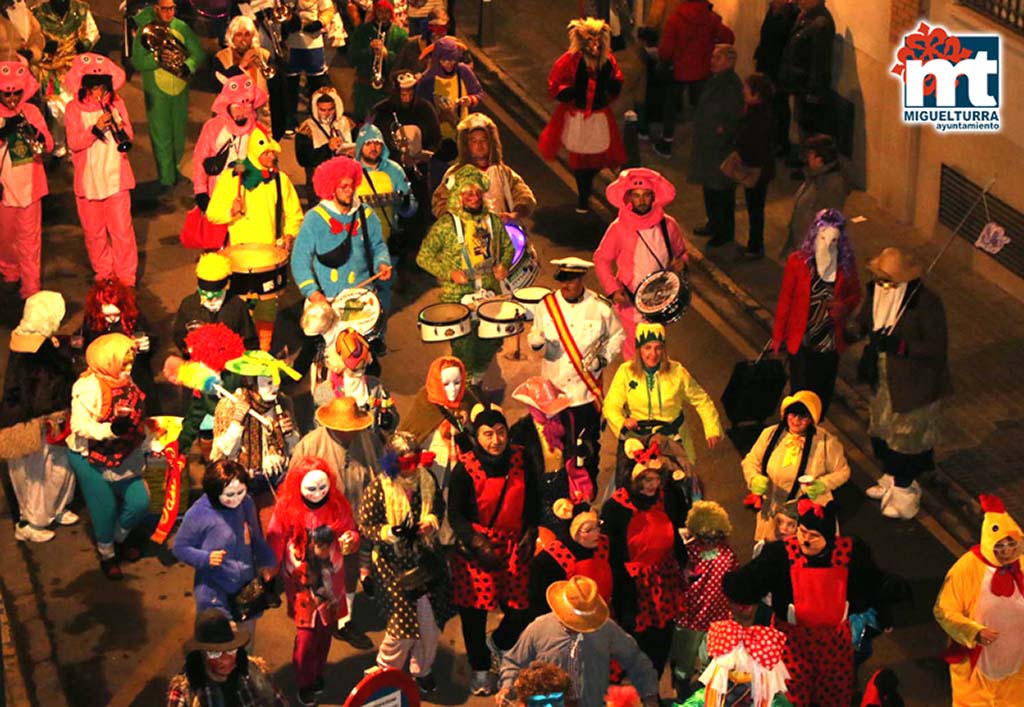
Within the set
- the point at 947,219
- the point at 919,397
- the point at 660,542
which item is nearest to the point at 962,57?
the point at 947,219

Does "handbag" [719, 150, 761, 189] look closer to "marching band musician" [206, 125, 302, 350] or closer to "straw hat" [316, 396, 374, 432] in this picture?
"marching band musician" [206, 125, 302, 350]

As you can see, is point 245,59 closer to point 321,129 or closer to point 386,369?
point 321,129

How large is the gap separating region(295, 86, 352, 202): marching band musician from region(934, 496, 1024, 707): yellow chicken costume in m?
8.10

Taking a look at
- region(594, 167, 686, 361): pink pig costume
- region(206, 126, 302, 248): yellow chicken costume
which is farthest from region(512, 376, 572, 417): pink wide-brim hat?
region(206, 126, 302, 248): yellow chicken costume

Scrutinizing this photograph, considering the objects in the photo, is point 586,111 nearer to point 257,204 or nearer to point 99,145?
point 257,204

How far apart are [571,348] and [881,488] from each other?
111 inches

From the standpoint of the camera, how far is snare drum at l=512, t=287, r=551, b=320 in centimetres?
1669

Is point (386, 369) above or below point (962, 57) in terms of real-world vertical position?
below

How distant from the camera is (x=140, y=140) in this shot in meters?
24.0

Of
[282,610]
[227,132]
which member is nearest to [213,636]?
[282,610]

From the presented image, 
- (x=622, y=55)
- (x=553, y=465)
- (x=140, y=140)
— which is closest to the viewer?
(x=553, y=465)

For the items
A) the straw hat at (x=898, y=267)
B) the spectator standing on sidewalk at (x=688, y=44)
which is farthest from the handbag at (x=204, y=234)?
the spectator standing on sidewalk at (x=688, y=44)

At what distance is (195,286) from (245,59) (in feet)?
8.24

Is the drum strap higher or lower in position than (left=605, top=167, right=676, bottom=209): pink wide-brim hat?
lower
